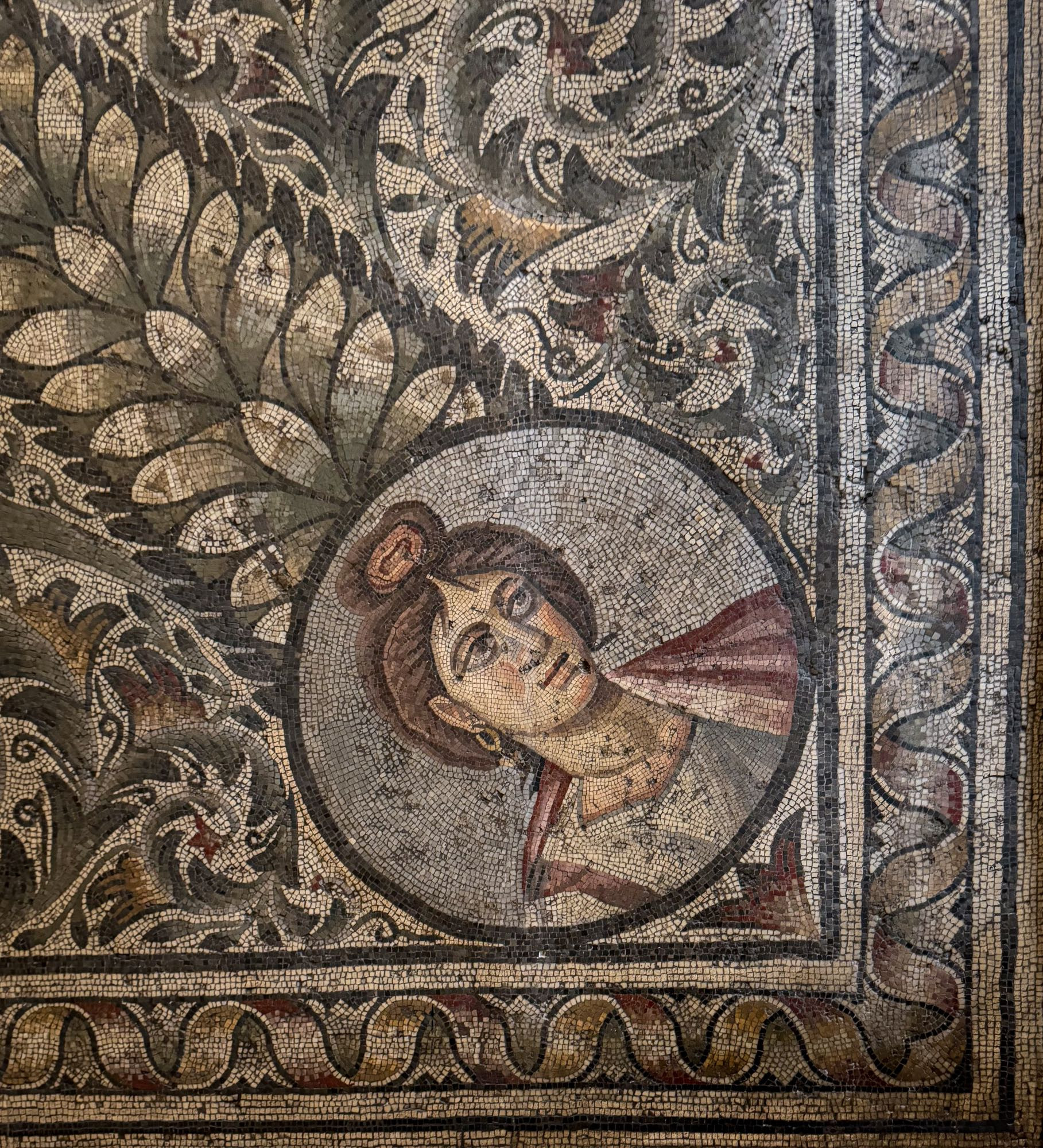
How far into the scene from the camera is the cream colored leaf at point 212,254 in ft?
9.86

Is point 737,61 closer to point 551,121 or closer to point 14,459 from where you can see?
point 551,121

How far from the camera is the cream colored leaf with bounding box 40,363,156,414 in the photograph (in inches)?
120

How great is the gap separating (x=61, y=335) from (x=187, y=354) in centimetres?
40

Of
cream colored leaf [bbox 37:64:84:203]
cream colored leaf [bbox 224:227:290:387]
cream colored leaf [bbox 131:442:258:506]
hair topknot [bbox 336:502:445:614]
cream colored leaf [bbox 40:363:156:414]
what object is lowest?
hair topknot [bbox 336:502:445:614]

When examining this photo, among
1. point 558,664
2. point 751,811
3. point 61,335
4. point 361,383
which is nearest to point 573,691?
point 558,664

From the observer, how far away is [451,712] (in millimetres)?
3104

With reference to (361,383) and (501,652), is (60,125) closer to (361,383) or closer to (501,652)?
(361,383)

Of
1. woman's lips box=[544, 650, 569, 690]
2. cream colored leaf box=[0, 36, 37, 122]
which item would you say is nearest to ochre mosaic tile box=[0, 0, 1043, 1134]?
woman's lips box=[544, 650, 569, 690]

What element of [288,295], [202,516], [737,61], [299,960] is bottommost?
[299,960]

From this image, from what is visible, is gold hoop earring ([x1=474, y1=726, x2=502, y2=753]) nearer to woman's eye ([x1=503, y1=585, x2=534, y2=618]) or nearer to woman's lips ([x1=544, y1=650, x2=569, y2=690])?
woman's lips ([x1=544, y1=650, x2=569, y2=690])

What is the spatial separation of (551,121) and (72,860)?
2.82 meters

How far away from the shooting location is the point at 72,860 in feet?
10.3

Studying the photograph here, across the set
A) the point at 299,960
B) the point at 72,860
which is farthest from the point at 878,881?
the point at 72,860

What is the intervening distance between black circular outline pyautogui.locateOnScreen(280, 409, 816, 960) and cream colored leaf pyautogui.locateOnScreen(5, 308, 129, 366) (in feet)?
3.07
